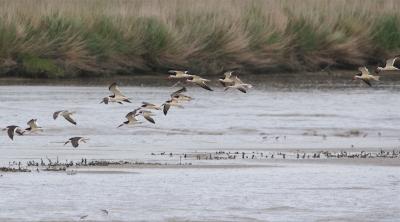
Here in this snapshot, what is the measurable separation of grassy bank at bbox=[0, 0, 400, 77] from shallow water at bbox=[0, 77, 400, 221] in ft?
8.79

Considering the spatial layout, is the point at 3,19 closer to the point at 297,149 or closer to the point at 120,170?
the point at 297,149

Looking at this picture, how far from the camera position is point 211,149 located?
64.4ft

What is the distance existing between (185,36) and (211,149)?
15.1 meters

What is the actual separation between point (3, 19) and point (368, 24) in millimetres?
10291

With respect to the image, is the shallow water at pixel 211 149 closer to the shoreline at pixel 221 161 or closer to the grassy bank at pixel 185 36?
the shoreline at pixel 221 161

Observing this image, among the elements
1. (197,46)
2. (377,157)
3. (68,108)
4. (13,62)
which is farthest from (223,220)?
(197,46)

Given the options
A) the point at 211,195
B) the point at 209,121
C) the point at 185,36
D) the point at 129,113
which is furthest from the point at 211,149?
the point at 185,36

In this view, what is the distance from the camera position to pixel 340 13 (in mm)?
38594

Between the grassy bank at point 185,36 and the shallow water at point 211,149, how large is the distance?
8.79 feet

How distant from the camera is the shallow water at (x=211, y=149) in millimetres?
14141

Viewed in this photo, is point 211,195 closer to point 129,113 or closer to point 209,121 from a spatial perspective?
point 129,113

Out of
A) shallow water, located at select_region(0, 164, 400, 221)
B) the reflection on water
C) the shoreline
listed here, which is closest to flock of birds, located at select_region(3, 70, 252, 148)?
the reflection on water

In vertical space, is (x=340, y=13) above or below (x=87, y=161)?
above

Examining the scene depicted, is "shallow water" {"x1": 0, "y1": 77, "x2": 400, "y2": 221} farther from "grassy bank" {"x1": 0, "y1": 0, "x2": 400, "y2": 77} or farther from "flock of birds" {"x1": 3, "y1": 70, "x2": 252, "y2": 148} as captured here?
"grassy bank" {"x1": 0, "y1": 0, "x2": 400, "y2": 77}
